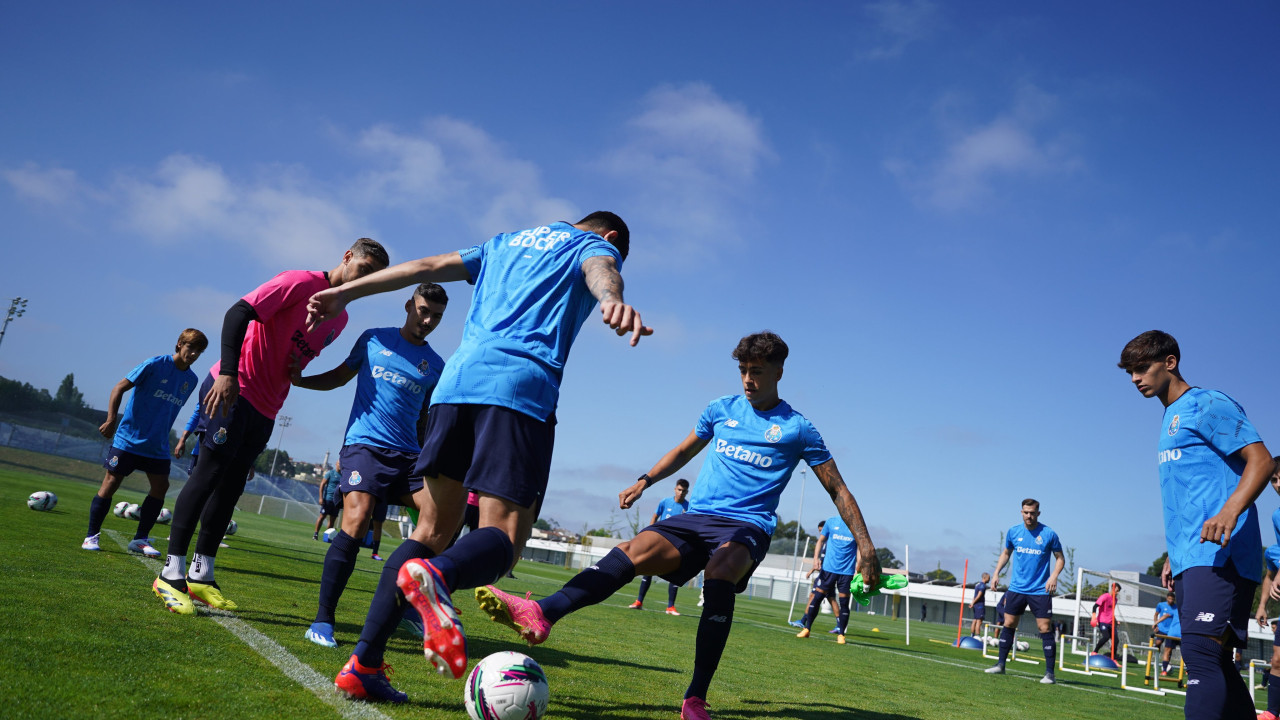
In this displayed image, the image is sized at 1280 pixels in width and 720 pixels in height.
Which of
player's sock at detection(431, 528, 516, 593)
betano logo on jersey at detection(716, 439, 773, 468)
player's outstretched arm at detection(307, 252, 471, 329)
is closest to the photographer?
player's sock at detection(431, 528, 516, 593)

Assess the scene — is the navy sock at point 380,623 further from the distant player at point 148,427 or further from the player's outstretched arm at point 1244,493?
the distant player at point 148,427

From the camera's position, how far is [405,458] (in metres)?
5.16

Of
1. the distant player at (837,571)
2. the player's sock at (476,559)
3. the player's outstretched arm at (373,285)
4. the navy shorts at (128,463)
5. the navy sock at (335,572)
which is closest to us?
the player's sock at (476,559)

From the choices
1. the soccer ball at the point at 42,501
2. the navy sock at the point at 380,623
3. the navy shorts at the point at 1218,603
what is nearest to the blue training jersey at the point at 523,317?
the navy sock at the point at 380,623

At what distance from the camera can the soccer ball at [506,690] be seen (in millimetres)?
2971

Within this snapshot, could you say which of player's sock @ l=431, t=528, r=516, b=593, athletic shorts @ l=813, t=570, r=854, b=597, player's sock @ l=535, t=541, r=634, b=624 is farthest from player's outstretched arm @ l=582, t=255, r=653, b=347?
athletic shorts @ l=813, t=570, r=854, b=597

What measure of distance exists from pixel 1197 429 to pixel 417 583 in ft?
13.8

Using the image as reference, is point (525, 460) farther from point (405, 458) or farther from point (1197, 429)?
point (1197, 429)

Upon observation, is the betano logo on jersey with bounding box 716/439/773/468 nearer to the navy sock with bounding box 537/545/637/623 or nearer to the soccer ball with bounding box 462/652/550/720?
the navy sock with bounding box 537/545/637/623

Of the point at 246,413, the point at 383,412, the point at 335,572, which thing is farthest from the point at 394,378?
the point at 335,572

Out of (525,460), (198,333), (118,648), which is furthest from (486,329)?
(198,333)

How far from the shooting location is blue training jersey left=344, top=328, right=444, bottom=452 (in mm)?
5180

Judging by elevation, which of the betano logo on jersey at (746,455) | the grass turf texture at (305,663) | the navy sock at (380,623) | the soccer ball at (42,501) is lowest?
the soccer ball at (42,501)

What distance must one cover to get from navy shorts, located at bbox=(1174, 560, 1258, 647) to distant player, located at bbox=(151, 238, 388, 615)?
4966mm
